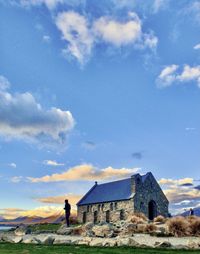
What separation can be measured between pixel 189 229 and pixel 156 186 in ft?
109

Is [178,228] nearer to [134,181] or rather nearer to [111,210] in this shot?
[134,181]

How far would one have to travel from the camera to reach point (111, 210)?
60.0 meters

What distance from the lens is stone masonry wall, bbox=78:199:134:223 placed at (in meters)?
56.9

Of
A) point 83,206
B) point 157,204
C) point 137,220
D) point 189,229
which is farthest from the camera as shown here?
point 83,206

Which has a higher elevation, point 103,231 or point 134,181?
point 134,181

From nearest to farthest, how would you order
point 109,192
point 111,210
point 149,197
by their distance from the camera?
1. point 149,197
2. point 111,210
3. point 109,192

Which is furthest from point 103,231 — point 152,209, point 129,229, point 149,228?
point 152,209

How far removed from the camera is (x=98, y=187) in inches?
2803

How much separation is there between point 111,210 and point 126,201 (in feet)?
13.7

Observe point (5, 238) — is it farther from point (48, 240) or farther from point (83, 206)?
point (83, 206)

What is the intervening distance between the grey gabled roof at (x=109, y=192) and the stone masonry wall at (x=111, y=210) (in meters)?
0.76

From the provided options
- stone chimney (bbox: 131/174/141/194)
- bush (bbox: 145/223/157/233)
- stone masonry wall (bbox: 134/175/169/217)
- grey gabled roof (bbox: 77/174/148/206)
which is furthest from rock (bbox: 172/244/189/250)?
stone chimney (bbox: 131/174/141/194)

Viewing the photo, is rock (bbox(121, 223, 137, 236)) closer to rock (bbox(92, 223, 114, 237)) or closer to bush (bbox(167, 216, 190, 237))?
rock (bbox(92, 223, 114, 237))

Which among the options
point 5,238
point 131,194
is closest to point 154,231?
point 5,238
